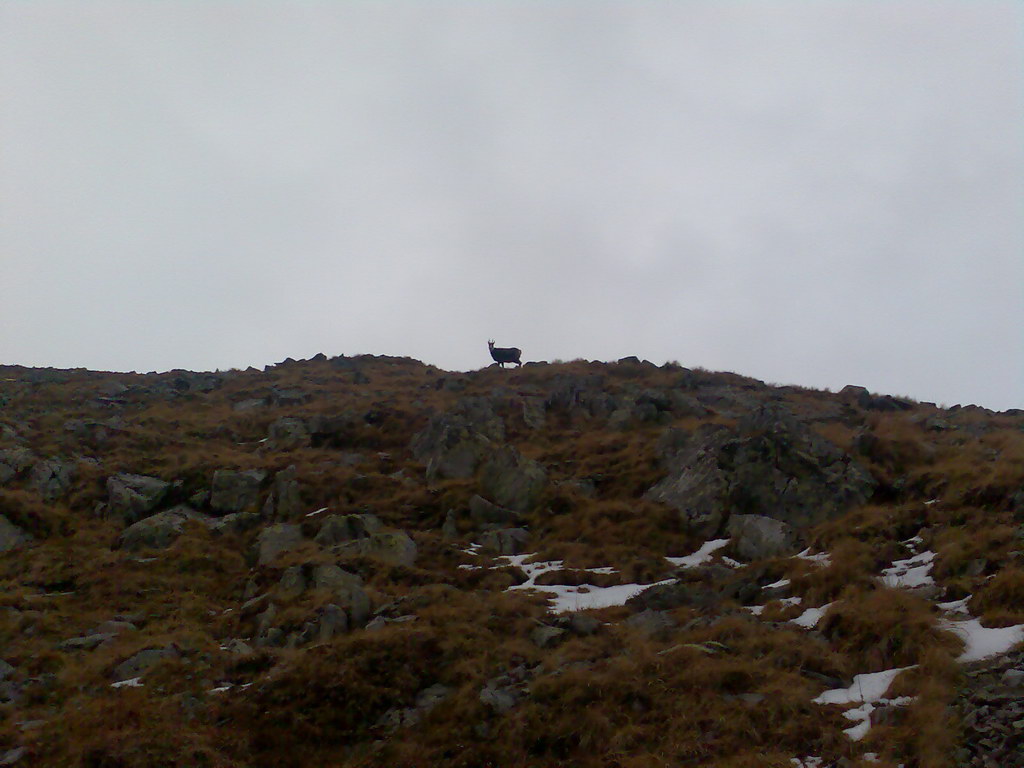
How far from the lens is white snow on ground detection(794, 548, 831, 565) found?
15.1 m

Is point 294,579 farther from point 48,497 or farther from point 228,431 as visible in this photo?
point 228,431

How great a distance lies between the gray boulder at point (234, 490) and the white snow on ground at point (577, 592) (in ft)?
31.9

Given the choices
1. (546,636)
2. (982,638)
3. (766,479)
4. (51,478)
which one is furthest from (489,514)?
(51,478)

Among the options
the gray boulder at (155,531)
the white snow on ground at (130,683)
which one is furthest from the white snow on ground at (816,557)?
the gray boulder at (155,531)

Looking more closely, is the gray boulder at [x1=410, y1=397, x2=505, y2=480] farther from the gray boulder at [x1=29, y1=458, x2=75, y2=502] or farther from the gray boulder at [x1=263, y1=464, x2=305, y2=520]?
the gray boulder at [x1=29, y1=458, x2=75, y2=502]

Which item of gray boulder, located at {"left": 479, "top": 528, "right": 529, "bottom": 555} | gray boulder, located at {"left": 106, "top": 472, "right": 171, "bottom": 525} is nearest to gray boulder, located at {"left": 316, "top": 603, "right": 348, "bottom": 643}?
gray boulder, located at {"left": 479, "top": 528, "right": 529, "bottom": 555}

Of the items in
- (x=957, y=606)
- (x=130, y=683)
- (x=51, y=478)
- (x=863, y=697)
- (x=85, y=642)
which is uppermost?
(x=51, y=478)

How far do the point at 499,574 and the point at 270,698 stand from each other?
21.4 ft

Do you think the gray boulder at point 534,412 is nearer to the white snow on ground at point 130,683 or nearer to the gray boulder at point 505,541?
the gray boulder at point 505,541

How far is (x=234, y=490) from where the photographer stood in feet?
71.6

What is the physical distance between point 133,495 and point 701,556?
17.5 m

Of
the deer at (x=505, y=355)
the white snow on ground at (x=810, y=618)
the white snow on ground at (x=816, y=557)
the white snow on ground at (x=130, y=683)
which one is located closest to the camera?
the white snow on ground at (x=130, y=683)

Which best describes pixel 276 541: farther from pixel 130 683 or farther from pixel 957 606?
pixel 957 606

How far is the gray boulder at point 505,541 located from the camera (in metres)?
18.8
